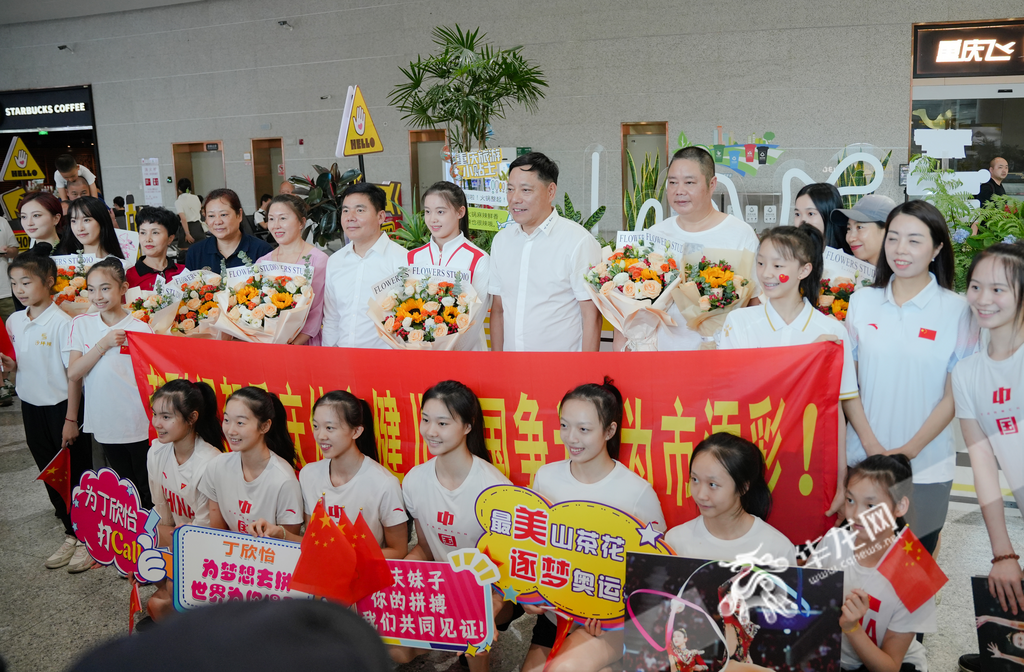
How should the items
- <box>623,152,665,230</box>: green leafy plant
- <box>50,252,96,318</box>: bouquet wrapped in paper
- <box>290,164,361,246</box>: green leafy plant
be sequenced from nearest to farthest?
<box>50,252,96,318</box>: bouquet wrapped in paper < <box>623,152,665,230</box>: green leafy plant < <box>290,164,361,246</box>: green leafy plant

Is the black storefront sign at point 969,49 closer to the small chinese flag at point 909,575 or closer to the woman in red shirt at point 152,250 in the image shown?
the small chinese flag at point 909,575

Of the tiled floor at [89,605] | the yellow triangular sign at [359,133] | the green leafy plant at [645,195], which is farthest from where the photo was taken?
the green leafy plant at [645,195]

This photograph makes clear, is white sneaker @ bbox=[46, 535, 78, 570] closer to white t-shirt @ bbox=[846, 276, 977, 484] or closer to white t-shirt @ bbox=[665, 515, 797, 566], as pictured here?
white t-shirt @ bbox=[665, 515, 797, 566]

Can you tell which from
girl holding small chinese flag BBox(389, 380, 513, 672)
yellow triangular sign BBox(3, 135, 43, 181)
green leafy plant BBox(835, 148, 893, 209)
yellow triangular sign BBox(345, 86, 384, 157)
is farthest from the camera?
yellow triangular sign BBox(3, 135, 43, 181)

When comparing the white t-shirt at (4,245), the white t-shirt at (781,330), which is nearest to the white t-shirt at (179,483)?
the white t-shirt at (781,330)

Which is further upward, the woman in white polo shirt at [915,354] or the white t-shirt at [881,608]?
the woman in white polo shirt at [915,354]

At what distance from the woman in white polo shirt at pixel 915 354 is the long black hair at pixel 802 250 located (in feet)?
0.49

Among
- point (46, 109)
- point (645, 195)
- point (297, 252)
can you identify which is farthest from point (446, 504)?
point (46, 109)

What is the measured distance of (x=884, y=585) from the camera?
1.95 m

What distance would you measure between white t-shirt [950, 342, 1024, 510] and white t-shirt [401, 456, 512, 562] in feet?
4.30

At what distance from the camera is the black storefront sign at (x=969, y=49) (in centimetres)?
720

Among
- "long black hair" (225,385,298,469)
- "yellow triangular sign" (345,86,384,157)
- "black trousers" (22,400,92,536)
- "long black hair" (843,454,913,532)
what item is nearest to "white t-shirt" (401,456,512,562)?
"long black hair" (225,385,298,469)

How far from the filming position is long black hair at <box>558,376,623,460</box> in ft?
7.31

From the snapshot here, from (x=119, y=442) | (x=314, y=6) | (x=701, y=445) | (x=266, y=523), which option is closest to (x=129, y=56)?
(x=314, y=6)
